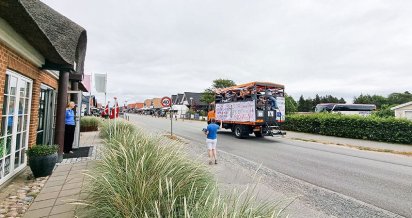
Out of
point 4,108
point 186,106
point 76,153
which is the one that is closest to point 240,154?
point 76,153

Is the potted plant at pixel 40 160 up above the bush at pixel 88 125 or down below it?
below

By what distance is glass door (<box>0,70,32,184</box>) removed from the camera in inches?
193

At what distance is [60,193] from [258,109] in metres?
11.6

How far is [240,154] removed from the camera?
1003 cm

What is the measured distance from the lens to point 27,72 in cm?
582

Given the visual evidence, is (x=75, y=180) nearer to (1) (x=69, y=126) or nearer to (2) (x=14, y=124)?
(2) (x=14, y=124)

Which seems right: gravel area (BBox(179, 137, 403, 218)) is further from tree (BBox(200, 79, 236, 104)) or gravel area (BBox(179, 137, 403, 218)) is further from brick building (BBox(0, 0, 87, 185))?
tree (BBox(200, 79, 236, 104))

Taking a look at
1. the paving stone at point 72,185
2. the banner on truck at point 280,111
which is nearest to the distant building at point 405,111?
the banner on truck at point 280,111

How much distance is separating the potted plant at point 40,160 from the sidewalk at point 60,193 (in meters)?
0.22

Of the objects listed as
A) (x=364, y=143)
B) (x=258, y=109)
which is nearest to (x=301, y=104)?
(x=364, y=143)

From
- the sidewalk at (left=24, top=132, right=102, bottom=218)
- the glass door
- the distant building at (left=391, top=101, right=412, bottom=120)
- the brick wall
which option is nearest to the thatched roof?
the brick wall

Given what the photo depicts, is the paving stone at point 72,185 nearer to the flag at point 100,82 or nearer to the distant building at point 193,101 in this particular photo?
the flag at point 100,82

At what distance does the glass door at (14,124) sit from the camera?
4.90 metres

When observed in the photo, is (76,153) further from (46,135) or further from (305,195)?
(305,195)
